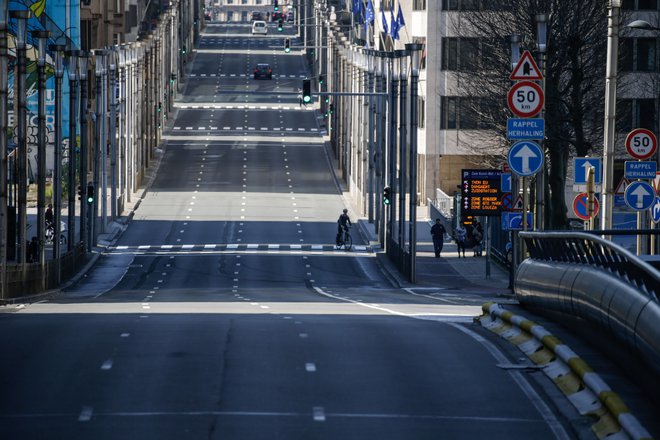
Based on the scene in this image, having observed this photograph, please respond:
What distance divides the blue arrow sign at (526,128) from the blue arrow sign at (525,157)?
0.93 metres

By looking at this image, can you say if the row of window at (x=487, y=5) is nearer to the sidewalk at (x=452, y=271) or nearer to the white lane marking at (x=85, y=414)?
the sidewalk at (x=452, y=271)

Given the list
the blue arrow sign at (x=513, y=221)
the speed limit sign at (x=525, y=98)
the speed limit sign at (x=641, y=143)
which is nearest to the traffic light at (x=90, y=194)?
the blue arrow sign at (x=513, y=221)

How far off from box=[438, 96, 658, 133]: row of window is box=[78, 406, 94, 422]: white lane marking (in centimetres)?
3498

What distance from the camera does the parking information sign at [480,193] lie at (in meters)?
53.6

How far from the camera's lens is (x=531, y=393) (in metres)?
17.3

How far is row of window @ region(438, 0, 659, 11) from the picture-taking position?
5656 centimetres

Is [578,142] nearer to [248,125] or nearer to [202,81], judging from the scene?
[248,125]

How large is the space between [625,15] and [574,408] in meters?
46.2

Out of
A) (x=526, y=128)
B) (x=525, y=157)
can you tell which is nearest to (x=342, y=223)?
(x=526, y=128)

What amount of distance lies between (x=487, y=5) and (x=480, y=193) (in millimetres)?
7943

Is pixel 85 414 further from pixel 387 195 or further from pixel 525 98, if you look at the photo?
pixel 387 195

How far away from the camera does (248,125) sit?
12975 centimetres

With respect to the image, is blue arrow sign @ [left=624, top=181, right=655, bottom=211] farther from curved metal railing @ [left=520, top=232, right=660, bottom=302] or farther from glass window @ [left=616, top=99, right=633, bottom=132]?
glass window @ [left=616, top=99, right=633, bottom=132]

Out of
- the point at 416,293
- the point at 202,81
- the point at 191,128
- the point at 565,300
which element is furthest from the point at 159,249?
the point at 202,81
